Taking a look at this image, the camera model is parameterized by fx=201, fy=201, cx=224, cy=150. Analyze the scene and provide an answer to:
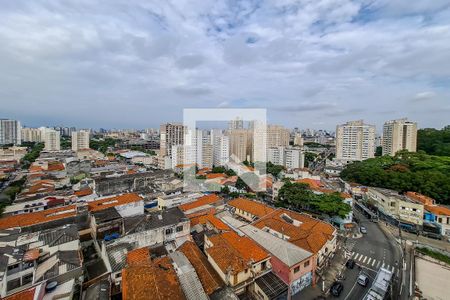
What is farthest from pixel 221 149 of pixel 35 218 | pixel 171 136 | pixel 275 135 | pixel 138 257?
pixel 138 257

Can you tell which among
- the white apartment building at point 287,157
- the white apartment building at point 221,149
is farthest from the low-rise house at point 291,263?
the white apartment building at point 221,149

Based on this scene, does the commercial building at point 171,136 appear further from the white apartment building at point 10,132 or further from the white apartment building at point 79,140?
the white apartment building at point 10,132

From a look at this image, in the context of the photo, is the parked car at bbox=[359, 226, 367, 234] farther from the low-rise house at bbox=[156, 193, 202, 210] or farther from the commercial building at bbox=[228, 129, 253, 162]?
the commercial building at bbox=[228, 129, 253, 162]

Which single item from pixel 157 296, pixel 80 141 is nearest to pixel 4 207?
pixel 157 296

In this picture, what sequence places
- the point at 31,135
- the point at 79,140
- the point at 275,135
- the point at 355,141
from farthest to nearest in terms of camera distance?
the point at 31,135
the point at 79,140
the point at 275,135
the point at 355,141

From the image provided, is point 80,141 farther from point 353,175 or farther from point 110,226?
point 353,175

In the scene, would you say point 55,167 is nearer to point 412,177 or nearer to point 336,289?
point 336,289

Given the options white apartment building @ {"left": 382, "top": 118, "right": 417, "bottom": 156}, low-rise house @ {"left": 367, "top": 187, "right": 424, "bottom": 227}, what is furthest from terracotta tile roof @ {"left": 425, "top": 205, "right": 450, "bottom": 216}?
white apartment building @ {"left": 382, "top": 118, "right": 417, "bottom": 156}
